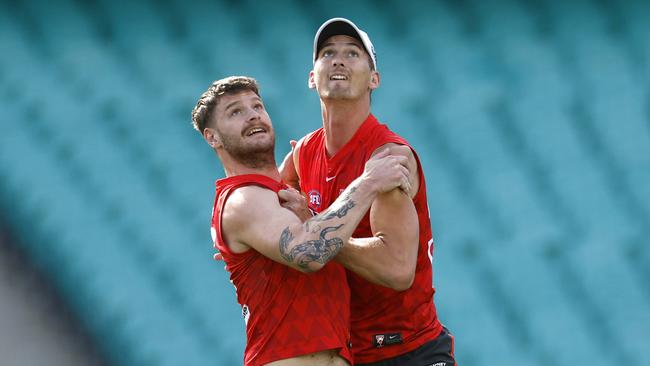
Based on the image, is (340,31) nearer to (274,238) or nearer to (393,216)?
(393,216)

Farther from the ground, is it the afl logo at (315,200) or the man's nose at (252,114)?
the man's nose at (252,114)

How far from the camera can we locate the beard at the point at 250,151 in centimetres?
412

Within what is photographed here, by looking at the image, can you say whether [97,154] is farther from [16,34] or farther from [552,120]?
[552,120]

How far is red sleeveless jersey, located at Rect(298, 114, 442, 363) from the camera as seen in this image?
14.1 ft

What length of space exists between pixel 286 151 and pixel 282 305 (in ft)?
5.45

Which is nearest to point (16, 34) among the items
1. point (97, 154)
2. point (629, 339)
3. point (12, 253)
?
point (97, 154)

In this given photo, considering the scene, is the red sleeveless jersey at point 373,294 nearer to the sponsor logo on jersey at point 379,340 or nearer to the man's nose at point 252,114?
the sponsor logo on jersey at point 379,340

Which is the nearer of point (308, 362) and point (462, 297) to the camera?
point (308, 362)

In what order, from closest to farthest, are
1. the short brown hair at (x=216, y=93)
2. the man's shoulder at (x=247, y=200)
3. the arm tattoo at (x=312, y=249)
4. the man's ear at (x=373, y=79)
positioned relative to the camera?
the arm tattoo at (x=312, y=249) < the man's shoulder at (x=247, y=200) < the short brown hair at (x=216, y=93) < the man's ear at (x=373, y=79)

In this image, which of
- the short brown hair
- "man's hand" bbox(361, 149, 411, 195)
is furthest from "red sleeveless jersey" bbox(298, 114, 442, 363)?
the short brown hair

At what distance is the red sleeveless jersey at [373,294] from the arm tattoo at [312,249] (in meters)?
0.45

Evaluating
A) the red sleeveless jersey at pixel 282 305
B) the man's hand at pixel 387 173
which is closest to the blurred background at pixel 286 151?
the red sleeveless jersey at pixel 282 305

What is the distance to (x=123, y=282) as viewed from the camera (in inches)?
221

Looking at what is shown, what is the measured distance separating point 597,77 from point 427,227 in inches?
69.1
